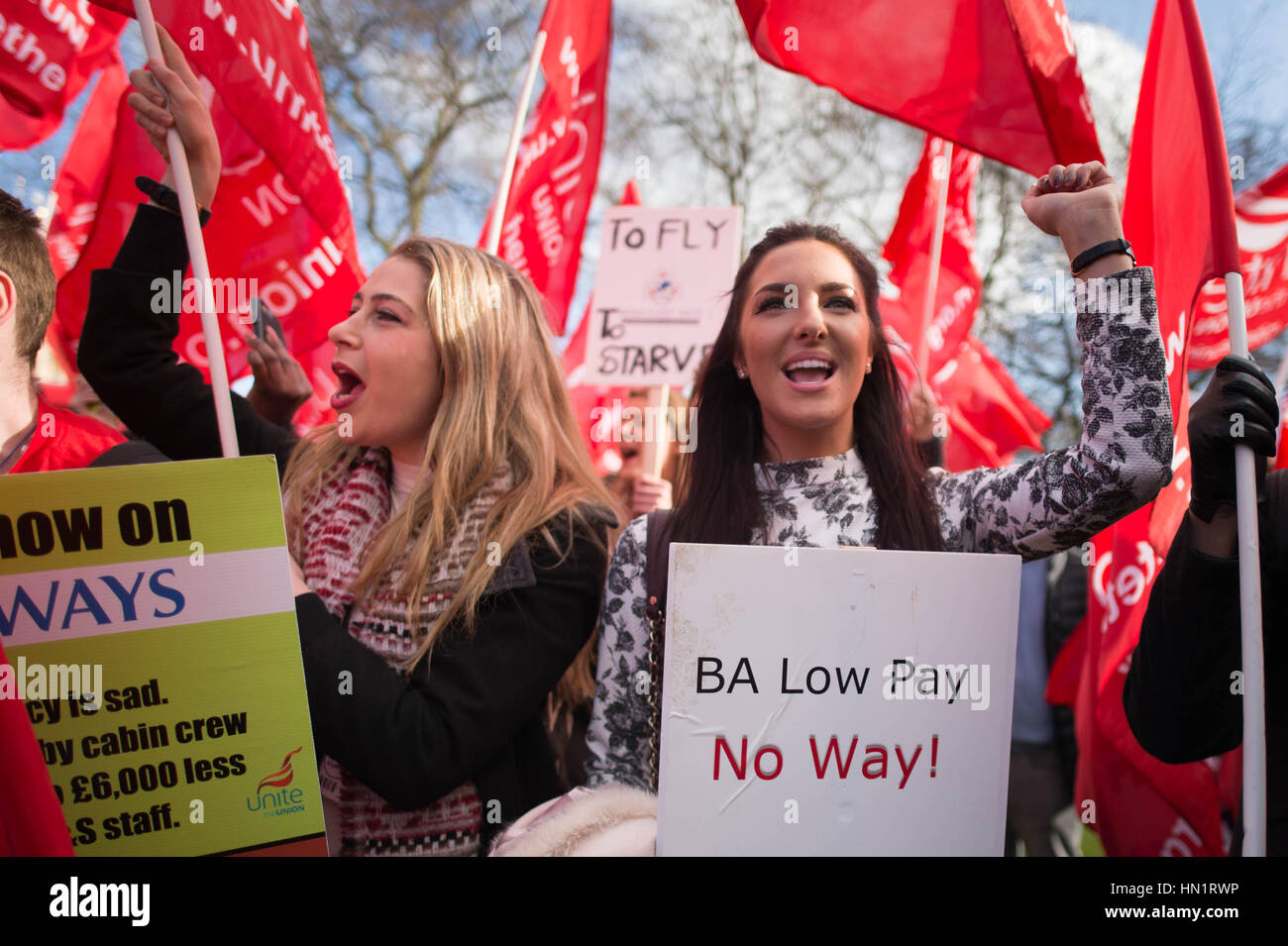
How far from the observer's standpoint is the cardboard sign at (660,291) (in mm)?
3059

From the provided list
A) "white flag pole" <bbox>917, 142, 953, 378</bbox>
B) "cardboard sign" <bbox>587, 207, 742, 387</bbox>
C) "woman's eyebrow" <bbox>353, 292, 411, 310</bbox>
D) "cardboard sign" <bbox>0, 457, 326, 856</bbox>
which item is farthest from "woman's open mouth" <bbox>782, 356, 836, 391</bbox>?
"cardboard sign" <bbox>587, 207, 742, 387</bbox>

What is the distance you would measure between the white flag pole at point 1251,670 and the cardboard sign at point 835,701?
334mm

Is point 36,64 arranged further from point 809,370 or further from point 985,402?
point 985,402

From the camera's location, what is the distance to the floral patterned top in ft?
4.72

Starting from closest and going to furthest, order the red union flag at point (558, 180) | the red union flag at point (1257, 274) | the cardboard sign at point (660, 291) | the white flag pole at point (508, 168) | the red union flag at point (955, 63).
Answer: the red union flag at point (955, 63) → the red union flag at point (1257, 274) → the white flag pole at point (508, 168) → the cardboard sign at point (660, 291) → the red union flag at point (558, 180)

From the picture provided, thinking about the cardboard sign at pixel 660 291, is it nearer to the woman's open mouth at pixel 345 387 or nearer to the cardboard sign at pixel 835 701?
the woman's open mouth at pixel 345 387

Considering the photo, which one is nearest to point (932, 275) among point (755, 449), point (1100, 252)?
point (755, 449)

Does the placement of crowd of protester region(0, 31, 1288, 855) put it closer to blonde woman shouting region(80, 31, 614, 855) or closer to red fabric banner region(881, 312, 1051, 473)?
blonde woman shouting region(80, 31, 614, 855)

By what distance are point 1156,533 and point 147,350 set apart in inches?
83.4

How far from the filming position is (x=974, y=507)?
1646 millimetres

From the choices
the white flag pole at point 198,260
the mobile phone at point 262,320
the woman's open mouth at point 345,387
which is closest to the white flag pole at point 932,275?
the woman's open mouth at point 345,387

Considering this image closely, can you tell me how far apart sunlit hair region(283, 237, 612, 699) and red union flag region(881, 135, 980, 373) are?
2.32 m

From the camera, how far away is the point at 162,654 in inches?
51.7
